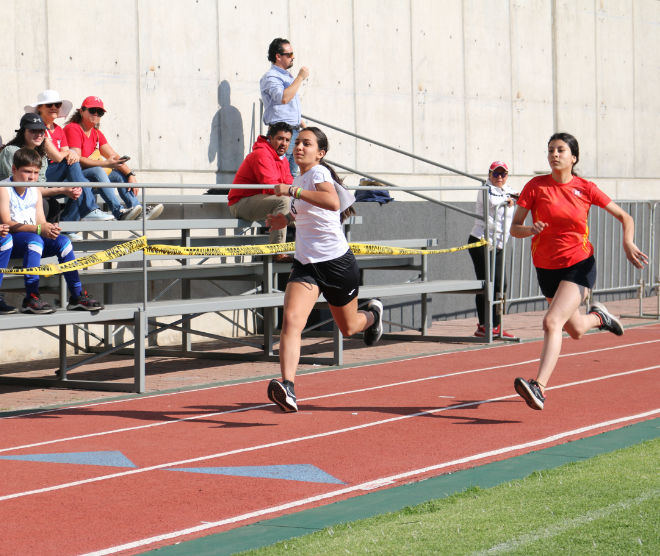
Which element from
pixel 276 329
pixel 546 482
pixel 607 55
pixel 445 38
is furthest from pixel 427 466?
pixel 607 55

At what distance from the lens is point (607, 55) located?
2347 centimetres

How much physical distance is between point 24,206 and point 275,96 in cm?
566

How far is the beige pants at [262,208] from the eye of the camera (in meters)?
12.8

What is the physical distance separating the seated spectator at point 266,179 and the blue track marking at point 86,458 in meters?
5.22

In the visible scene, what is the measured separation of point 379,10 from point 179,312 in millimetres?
8746

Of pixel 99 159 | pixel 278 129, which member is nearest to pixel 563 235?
pixel 278 129

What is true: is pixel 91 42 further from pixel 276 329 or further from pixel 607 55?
pixel 607 55

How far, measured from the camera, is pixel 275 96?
49.5ft

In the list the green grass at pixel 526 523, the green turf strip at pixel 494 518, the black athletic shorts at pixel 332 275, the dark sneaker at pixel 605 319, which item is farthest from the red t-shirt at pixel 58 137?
the green grass at pixel 526 523

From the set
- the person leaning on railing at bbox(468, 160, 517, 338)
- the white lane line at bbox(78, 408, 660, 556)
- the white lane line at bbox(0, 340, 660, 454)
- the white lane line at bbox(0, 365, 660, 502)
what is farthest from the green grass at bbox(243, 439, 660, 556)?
the person leaning on railing at bbox(468, 160, 517, 338)

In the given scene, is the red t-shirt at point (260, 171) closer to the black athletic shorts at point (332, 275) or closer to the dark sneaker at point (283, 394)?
the black athletic shorts at point (332, 275)

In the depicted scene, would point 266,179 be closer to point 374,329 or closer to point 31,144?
point 31,144

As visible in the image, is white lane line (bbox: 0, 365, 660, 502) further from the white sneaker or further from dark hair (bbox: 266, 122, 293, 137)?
dark hair (bbox: 266, 122, 293, 137)

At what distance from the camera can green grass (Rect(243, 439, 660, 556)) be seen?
17.3 feet
